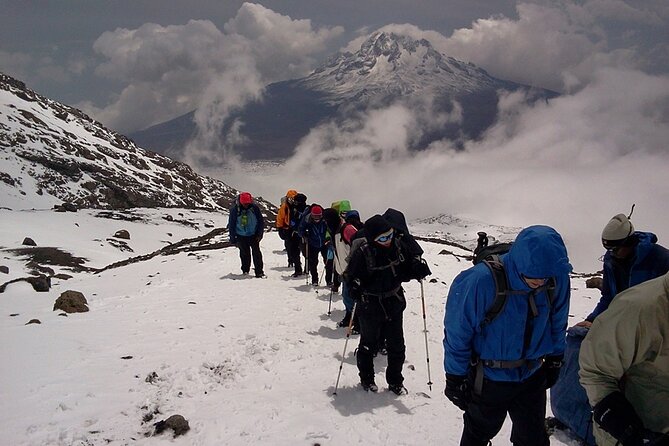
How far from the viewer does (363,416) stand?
695cm

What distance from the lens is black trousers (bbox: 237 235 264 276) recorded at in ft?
51.9

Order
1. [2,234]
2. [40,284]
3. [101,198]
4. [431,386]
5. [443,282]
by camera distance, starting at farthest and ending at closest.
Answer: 1. [101,198]
2. [2,234]
3. [443,282]
4. [40,284]
5. [431,386]

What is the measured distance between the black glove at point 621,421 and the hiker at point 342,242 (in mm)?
6709

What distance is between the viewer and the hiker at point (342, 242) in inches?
396

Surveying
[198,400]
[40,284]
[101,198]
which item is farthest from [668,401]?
[101,198]

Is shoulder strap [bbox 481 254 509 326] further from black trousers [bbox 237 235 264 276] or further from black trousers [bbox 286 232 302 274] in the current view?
black trousers [bbox 286 232 302 274]

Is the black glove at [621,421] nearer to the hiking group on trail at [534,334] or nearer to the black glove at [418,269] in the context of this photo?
the hiking group on trail at [534,334]

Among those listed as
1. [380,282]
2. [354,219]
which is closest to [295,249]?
[354,219]

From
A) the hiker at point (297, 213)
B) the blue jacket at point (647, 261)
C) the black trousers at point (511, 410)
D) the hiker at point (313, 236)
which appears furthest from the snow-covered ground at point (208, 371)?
the blue jacket at point (647, 261)

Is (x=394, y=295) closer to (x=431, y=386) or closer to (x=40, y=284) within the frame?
(x=431, y=386)

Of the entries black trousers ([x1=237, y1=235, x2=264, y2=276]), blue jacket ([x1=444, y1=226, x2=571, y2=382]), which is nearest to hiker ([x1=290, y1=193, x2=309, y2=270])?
black trousers ([x1=237, y1=235, x2=264, y2=276])

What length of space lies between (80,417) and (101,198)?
7560 centimetres

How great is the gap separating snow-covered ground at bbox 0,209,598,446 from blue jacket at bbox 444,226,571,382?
8.29ft

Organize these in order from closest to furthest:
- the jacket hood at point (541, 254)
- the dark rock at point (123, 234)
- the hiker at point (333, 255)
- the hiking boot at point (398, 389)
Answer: the jacket hood at point (541, 254) < the hiking boot at point (398, 389) < the hiker at point (333, 255) < the dark rock at point (123, 234)
